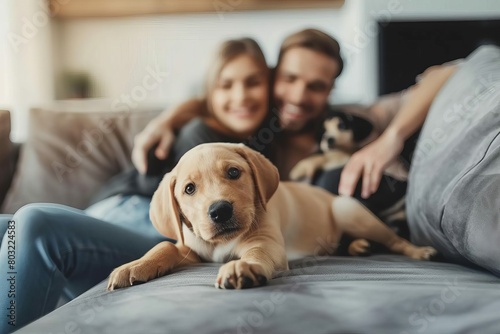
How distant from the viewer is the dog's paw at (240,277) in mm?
669

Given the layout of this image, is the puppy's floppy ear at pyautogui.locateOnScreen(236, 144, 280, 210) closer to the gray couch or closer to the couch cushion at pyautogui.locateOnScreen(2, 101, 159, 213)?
the gray couch

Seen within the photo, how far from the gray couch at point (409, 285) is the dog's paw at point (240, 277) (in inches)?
0.6

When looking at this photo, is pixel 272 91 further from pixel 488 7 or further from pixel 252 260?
pixel 488 7

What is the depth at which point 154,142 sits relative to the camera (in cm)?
118

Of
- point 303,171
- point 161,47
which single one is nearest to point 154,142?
point 303,171

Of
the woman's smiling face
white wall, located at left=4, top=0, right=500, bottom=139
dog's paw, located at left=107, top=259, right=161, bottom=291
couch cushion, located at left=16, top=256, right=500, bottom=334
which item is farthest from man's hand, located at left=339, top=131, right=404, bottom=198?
white wall, located at left=4, top=0, right=500, bottom=139

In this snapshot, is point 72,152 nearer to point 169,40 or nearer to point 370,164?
point 370,164

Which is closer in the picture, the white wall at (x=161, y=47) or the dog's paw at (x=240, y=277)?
the dog's paw at (x=240, y=277)

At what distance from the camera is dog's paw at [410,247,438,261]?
0.95m

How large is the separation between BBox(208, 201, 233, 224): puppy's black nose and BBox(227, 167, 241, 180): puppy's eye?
5 centimetres

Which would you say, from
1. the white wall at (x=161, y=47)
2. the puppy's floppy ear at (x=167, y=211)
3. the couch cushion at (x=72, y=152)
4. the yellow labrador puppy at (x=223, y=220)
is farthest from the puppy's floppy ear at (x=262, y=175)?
the white wall at (x=161, y=47)

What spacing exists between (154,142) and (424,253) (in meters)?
0.61

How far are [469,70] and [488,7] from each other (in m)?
0.59

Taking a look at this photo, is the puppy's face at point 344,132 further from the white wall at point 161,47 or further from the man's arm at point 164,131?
the white wall at point 161,47
